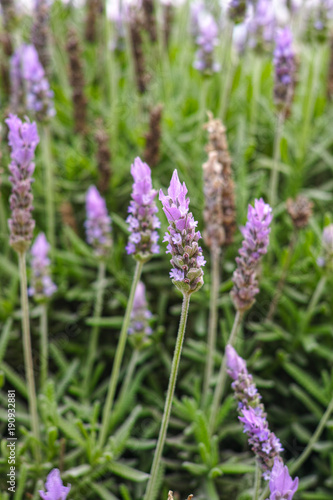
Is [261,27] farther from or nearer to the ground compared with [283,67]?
farther from the ground

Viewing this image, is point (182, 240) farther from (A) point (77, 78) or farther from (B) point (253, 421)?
(A) point (77, 78)

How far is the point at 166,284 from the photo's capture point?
2133 mm

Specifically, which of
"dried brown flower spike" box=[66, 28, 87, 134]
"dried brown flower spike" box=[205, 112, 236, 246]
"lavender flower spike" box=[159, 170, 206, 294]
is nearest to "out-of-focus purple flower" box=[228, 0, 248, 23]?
"dried brown flower spike" box=[205, 112, 236, 246]

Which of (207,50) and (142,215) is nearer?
(142,215)

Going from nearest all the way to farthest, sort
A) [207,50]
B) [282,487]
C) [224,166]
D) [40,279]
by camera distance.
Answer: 1. [282,487]
2. [224,166]
3. [40,279]
4. [207,50]

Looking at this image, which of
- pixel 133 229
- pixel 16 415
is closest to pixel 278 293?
pixel 133 229

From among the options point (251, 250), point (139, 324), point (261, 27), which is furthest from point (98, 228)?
point (261, 27)

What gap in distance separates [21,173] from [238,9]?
3.92ft

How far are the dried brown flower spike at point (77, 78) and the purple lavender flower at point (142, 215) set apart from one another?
1345mm

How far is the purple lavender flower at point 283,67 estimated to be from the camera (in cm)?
189

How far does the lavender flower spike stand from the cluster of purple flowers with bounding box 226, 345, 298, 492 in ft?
0.85

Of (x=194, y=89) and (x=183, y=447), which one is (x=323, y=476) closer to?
(x=183, y=447)

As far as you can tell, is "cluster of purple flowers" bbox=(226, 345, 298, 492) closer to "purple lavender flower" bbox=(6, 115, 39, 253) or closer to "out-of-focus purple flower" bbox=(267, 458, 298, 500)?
"out-of-focus purple flower" bbox=(267, 458, 298, 500)

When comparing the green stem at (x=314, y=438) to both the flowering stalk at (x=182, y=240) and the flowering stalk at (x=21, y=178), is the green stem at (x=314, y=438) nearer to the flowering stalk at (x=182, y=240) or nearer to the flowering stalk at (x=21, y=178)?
the flowering stalk at (x=182, y=240)
